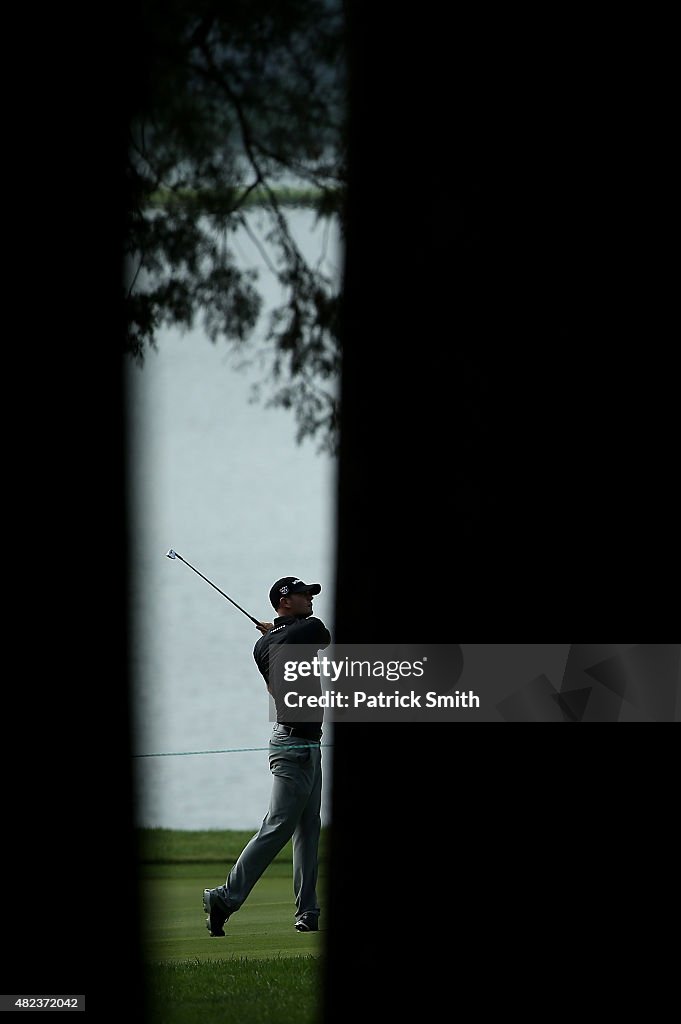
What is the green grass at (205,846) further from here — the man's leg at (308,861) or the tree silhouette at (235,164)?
the tree silhouette at (235,164)

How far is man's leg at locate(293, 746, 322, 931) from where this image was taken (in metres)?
6.04

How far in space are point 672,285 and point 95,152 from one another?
187 centimetres

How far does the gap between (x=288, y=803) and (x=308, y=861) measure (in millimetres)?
298

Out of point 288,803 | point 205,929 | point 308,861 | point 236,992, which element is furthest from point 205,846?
point 236,992

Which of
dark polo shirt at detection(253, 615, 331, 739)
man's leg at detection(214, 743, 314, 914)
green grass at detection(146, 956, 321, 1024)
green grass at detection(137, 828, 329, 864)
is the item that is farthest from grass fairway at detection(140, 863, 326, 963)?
green grass at detection(137, 828, 329, 864)

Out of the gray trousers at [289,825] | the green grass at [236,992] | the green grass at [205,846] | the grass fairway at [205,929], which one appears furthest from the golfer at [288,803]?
the green grass at [205,846]

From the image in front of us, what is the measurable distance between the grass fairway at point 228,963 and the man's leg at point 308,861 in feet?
0.31

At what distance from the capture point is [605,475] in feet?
12.8

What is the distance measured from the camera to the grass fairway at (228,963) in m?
4.50

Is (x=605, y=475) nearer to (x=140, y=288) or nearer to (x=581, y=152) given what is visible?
(x=581, y=152)

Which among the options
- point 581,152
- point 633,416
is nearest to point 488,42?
point 581,152

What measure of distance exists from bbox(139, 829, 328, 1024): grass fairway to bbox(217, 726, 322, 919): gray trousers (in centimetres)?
22

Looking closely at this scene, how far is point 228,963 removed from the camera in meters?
5.30

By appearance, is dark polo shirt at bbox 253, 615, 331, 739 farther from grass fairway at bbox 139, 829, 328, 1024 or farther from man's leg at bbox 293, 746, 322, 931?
grass fairway at bbox 139, 829, 328, 1024
